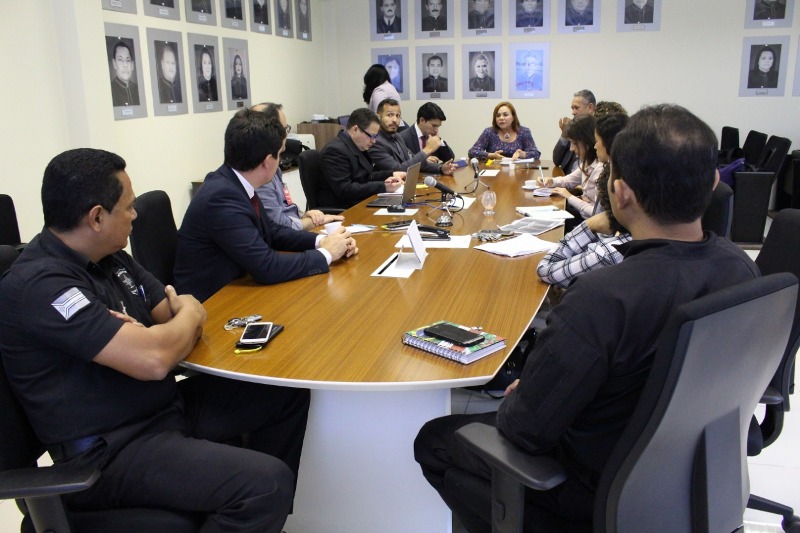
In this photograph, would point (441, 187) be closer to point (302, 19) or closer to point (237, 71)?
point (237, 71)

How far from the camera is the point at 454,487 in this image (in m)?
1.63

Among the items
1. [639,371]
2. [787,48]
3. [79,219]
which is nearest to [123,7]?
[79,219]

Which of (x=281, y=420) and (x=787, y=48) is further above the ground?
(x=787, y=48)

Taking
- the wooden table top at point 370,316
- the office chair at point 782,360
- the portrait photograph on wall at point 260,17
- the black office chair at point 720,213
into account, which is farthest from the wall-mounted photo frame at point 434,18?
the office chair at point 782,360

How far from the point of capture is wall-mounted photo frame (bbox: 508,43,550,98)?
24.0ft

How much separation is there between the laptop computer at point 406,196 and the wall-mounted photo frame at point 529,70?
3810 mm

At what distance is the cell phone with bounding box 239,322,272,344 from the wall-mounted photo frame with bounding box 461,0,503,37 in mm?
6190

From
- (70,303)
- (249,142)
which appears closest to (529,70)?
(249,142)

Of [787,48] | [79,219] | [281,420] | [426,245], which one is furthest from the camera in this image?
[787,48]

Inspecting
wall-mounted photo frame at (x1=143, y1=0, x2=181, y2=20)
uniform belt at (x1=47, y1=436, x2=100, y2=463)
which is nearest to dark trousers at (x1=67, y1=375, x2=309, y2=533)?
uniform belt at (x1=47, y1=436, x2=100, y2=463)

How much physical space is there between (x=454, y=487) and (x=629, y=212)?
2.52 ft

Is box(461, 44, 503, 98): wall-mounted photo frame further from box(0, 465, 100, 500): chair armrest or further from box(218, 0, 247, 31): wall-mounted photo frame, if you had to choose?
box(0, 465, 100, 500): chair armrest

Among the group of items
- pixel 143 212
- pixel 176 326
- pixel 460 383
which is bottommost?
pixel 460 383

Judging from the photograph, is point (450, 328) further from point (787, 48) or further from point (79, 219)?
point (787, 48)
